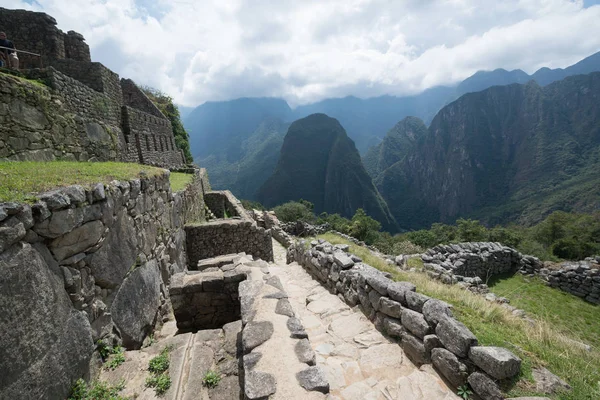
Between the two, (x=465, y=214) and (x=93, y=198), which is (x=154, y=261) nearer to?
(x=93, y=198)

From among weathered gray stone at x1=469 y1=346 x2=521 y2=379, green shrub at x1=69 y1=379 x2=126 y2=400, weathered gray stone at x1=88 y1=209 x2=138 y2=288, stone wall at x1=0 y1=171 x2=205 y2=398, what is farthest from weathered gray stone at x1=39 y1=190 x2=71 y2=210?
weathered gray stone at x1=469 y1=346 x2=521 y2=379

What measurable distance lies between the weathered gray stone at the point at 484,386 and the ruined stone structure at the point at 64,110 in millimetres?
8646

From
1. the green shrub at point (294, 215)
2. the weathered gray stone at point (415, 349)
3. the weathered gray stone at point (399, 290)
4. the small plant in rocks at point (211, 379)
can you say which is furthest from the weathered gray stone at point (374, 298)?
the green shrub at point (294, 215)

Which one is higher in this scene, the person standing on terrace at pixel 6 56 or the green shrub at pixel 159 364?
the person standing on terrace at pixel 6 56

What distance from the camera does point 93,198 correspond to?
3.39 m

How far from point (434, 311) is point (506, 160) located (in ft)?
544

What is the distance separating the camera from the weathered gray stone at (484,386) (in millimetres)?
2621

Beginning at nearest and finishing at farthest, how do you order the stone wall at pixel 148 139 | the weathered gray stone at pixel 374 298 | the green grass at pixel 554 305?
the weathered gray stone at pixel 374 298 → the green grass at pixel 554 305 → the stone wall at pixel 148 139

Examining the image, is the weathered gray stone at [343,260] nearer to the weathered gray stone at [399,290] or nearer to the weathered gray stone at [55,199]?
the weathered gray stone at [399,290]

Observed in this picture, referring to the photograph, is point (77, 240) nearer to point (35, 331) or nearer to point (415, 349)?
point (35, 331)

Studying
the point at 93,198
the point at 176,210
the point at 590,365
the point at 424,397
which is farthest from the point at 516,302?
the point at 93,198

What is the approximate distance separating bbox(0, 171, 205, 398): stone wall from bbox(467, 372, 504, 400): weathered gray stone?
4.18 meters

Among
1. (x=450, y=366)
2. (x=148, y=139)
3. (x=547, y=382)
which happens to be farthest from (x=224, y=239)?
(x=148, y=139)

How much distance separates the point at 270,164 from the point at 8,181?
171792 millimetres
